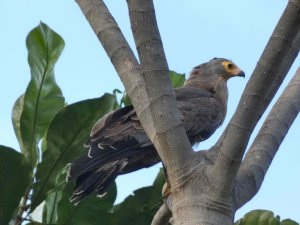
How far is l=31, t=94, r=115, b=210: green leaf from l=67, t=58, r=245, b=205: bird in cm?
11

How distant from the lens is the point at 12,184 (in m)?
4.30

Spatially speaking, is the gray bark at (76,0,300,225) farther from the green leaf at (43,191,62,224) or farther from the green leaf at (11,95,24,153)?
the green leaf at (11,95,24,153)

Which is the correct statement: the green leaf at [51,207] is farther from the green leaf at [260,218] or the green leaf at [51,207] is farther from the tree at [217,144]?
the tree at [217,144]

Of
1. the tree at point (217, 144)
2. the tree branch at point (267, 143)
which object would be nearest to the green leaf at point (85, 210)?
the tree at point (217, 144)

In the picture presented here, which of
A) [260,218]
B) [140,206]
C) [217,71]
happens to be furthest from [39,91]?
[217,71]

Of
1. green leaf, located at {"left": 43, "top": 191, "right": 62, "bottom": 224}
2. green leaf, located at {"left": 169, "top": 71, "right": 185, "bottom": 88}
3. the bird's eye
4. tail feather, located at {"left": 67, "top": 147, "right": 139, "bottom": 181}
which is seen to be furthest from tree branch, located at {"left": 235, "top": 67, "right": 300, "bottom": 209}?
the bird's eye

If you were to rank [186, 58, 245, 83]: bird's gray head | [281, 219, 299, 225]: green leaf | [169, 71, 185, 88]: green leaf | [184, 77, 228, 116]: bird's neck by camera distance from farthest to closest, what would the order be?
[186, 58, 245, 83]: bird's gray head
[184, 77, 228, 116]: bird's neck
[169, 71, 185, 88]: green leaf
[281, 219, 299, 225]: green leaf

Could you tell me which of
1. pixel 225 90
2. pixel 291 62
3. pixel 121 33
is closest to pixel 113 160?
Result: pixel 121 33

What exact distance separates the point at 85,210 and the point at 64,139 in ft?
1.43

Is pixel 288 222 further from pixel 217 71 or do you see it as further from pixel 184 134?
pixel 217 71

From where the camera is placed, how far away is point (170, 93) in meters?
3.04

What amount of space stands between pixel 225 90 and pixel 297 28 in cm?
459

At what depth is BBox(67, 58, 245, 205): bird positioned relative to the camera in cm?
424

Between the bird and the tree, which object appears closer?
the tree
